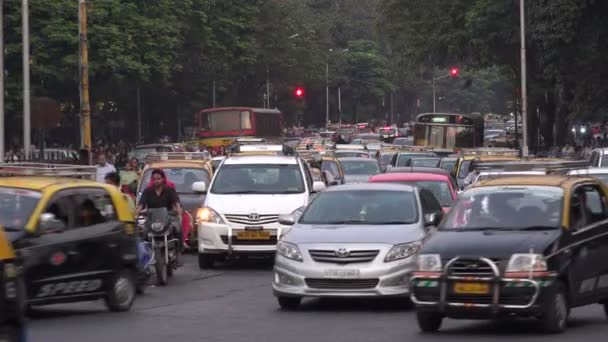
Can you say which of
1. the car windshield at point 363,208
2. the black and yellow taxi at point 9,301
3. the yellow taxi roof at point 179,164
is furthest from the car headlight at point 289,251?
the yellow taxi roof at point 179,164

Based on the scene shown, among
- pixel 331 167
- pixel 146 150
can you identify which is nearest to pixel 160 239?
pixel 331 167

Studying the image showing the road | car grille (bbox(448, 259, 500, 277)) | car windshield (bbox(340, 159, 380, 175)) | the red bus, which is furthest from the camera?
the red bus

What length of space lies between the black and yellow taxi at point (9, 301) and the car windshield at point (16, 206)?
5.51 m

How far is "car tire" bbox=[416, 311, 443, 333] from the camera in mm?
14445

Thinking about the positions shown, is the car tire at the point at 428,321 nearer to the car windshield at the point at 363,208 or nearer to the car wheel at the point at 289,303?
the car wheel at the point at 289,303

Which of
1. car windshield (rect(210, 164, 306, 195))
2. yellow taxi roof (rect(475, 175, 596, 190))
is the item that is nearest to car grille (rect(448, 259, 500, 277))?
yellow taxi roof (rect(475, 175, 596, 190))

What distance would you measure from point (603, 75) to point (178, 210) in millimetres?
38154

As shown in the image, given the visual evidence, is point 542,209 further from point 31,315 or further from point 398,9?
point 398,9

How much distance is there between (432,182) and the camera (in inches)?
1025

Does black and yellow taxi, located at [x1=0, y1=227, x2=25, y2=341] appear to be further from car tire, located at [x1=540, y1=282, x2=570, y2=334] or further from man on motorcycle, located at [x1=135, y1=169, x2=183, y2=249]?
man on motorcycle, located at [x1=135, y1=169, x2=183, y2=249]

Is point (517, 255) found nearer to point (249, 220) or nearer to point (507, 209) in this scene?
point (507, 209)

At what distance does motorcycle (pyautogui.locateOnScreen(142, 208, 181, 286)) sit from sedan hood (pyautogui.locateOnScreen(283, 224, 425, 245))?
129 inches

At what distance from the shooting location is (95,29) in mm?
54594

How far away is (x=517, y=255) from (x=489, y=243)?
0.33 meters
